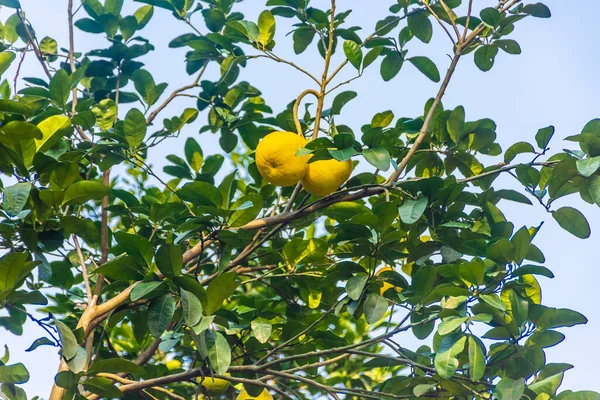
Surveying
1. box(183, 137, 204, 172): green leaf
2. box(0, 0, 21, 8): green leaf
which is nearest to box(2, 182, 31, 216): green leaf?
box(183, 137, 204, 172): green leaf

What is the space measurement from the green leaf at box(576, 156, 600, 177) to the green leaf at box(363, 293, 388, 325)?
0.49m

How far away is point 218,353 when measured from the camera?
1.39 metres

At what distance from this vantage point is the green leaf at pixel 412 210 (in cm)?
149

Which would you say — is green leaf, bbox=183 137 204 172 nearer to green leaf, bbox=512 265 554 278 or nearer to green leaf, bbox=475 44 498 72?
green leaf, bbox=475 44 498 72

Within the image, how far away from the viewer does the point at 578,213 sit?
1.57 meters

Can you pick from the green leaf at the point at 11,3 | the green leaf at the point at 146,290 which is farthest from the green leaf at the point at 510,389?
the green leaf at the point at 11,3

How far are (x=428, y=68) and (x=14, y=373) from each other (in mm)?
1230

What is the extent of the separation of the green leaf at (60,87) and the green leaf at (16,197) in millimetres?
451

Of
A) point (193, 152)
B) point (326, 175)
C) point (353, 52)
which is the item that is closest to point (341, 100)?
point (353, 52)

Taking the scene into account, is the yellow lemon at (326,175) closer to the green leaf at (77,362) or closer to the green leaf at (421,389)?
the green leaf at (421,389)

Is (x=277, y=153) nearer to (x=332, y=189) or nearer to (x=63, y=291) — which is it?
(x=332, y=189)

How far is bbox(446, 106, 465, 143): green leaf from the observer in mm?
1744

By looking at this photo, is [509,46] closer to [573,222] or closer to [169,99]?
[573,222]

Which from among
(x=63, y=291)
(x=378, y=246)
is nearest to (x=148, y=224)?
(x=63, y=291)
